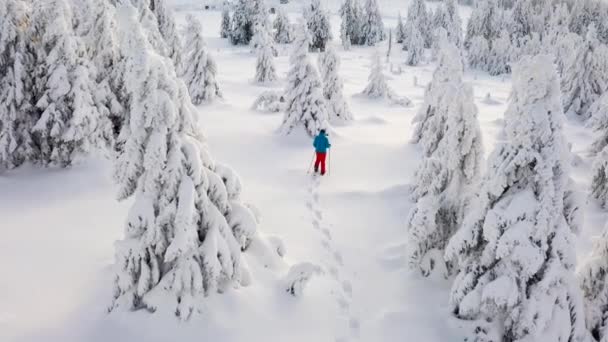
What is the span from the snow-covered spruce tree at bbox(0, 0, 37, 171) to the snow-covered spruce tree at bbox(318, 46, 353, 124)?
13.1 meters

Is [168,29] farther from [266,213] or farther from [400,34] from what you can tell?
[400,34]

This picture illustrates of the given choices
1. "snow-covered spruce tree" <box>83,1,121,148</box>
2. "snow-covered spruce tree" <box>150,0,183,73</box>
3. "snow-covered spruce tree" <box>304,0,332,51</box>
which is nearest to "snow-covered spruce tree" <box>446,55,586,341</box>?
"snow-covered spruce tree" <box>83,1,121,148</box>

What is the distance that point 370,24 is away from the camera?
68.9 metres

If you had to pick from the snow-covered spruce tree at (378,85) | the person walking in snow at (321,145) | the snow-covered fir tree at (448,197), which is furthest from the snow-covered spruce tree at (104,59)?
the snow-covered spruce tree at (378,85)

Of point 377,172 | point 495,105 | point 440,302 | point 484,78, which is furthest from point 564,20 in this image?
point 440,302

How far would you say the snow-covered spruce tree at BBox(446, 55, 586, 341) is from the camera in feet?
22.7

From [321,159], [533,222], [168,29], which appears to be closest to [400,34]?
[168,29]

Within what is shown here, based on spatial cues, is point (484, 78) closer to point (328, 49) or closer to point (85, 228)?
point (328, 49)

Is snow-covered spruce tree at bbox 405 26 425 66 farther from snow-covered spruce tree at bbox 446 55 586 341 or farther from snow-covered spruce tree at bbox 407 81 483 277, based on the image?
snow-covered spruce tree at bbox 446 55 586 341

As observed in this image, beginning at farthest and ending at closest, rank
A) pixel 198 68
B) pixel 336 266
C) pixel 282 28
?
pixel 282 28
pixel 198 68
pixel 336 266

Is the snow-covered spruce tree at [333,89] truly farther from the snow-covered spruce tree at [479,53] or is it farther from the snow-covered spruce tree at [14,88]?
the snow-covered spruce tree at [479,53]

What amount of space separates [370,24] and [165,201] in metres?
66.1

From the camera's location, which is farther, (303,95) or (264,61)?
(264,61)

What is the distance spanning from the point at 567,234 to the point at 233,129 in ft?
50.4
